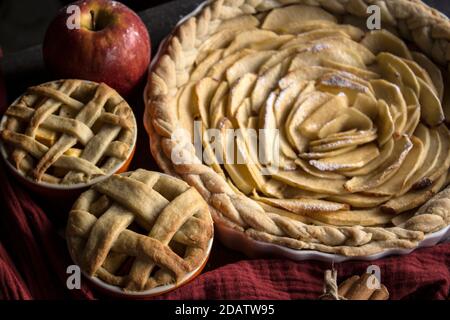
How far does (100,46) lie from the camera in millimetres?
1659

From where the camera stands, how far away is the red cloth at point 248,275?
1.38m

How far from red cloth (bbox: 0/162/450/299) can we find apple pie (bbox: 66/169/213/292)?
88mm

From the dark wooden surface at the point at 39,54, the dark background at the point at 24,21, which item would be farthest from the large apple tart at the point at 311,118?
the dark background at the point at 24,21

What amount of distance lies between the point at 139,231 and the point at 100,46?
0.57 meters

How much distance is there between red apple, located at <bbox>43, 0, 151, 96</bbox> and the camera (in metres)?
1.67

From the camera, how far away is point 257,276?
1416 millimetres

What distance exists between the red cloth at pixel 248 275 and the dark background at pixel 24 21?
2.03m

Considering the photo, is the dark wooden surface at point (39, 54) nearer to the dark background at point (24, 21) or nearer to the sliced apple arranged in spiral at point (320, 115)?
the sliced apple arranged in spiral at point (320, 115)

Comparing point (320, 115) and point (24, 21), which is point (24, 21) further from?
point (320, 115)

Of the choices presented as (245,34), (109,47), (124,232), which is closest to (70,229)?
(124,232)

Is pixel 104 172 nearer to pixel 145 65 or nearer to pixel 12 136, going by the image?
pixel 12 136

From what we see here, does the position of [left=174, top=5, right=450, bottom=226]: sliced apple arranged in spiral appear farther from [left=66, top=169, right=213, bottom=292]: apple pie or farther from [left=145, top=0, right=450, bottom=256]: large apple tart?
[left=66, top=169, right=213, bottom=292]: apple pie

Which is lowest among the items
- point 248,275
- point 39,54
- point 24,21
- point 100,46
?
point 24,21

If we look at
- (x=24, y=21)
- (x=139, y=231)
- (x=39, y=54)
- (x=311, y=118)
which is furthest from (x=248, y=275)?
(x=24, y=21)
